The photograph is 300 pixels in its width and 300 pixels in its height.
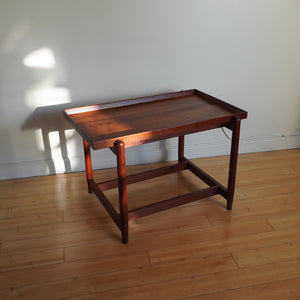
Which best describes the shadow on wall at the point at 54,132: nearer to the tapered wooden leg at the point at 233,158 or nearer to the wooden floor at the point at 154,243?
the wooden floor at the point at 154,243

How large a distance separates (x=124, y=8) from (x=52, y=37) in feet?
1.89

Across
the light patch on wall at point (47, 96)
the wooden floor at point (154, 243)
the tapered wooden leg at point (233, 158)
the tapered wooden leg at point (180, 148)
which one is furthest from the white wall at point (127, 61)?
the tapered wooden leg at point (233, 158)

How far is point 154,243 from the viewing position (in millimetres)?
2324

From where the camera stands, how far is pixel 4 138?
2.98 m

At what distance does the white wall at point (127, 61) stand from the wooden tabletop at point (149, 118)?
0.41 metres

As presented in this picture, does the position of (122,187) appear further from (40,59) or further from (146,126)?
(40,59)

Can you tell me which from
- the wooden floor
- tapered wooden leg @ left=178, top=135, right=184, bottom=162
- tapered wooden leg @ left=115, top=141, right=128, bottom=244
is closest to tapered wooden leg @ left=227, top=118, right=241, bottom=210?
the wooden floor

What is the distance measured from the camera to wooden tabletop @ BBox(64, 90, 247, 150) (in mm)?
2170

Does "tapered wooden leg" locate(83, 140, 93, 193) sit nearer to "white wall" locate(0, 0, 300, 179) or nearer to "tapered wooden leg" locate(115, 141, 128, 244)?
"white wall" locate(0, 0, 300, 179)

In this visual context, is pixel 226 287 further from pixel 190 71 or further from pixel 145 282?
pixel 190 71

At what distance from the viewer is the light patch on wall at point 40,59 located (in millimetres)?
2768

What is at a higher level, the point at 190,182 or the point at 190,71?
the point at 190,71

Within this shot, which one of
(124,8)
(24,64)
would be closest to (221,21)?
(124,8)

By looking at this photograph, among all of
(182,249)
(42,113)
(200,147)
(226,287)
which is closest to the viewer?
(226,287)
